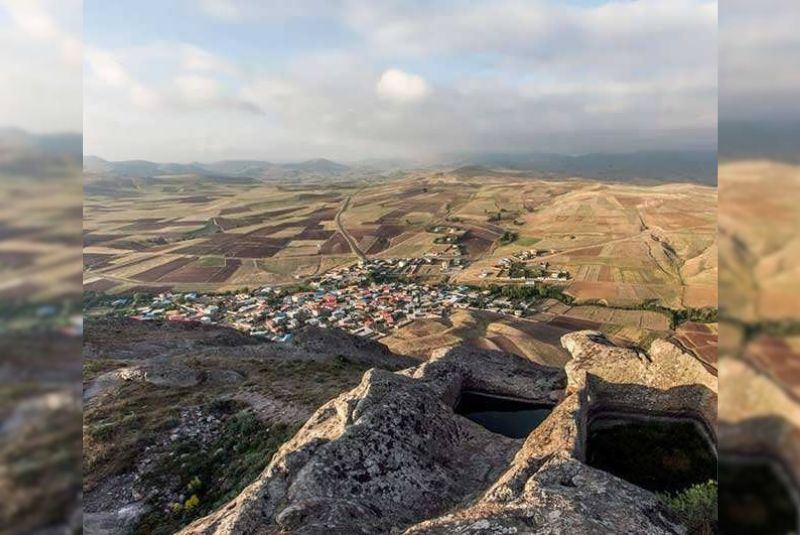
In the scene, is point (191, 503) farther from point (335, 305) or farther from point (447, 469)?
point (335, 305)

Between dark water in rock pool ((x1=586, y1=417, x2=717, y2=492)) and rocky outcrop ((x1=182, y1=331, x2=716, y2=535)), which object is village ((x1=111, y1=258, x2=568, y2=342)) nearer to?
rocky outcrop ((x1=182, y1=331, x2=716, y2=535))

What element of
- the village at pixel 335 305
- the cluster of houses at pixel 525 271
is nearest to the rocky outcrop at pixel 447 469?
the village at pixel 335 305

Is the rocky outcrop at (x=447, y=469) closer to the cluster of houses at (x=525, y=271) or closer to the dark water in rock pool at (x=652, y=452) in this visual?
the dark water in rock pool at (x=652, y=452)

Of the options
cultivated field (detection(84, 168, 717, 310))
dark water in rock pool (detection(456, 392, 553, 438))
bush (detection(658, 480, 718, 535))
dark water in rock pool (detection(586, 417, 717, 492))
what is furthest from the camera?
cultivated field (detection(84, 168, 717, 310))

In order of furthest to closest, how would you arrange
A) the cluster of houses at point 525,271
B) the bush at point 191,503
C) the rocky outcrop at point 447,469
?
the cluster of houses at point 525,271 < the bush at point 191,503 < the rocky outcrop at point 447,469

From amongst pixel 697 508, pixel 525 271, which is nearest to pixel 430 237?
pixel 525 271

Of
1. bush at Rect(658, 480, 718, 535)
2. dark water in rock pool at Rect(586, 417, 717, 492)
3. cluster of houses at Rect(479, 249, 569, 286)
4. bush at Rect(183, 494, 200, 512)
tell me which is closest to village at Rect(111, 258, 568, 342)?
cluster of houses at Rect(479, 249, 569, 286)
